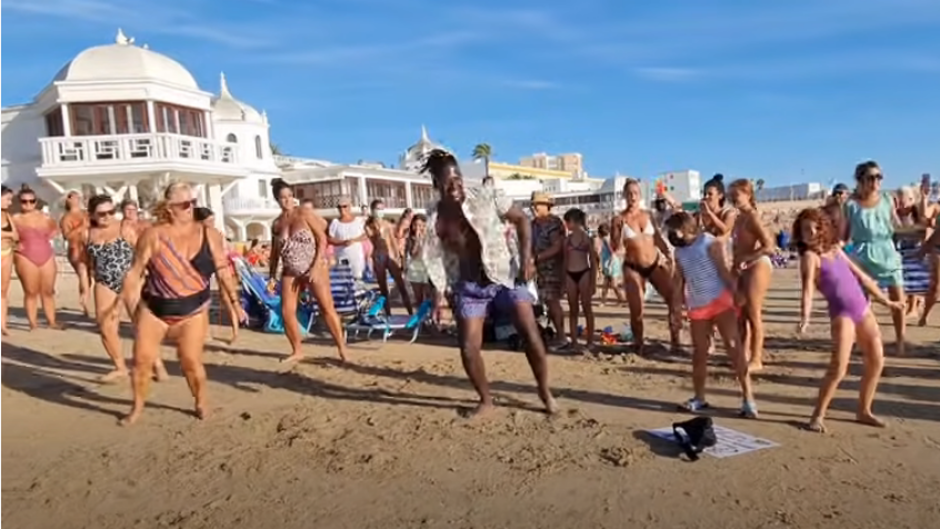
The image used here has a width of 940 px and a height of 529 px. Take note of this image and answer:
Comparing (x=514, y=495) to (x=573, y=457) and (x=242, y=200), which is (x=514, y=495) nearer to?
(x=573, y=457)

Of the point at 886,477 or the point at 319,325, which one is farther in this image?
the point at 319,325

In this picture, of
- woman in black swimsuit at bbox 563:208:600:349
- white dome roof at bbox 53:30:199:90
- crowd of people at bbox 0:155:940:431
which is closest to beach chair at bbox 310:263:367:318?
crowd of people at bbox 0:155:940:431

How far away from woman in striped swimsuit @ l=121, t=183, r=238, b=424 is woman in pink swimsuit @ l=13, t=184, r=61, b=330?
4.75m

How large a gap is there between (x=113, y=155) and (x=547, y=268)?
73.1 feet

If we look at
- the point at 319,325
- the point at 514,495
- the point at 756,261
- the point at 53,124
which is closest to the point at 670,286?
the point at 756,261

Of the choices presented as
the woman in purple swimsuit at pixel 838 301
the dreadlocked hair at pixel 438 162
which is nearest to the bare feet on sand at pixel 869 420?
the woman in purple swimsuit at pixel 838 301

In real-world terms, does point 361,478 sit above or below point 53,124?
below

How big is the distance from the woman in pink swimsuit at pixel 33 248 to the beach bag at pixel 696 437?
7941mm

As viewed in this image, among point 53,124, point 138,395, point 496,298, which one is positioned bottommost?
point 138,395

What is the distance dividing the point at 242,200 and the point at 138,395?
28.7m

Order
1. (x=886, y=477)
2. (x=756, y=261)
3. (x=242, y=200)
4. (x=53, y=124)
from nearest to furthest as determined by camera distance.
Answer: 1. (x=886, y=477)
2. (x=756, y=261)
3. (x=53, y=124)
4. (x=242, y=200)

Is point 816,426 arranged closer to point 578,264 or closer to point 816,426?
point 816,426

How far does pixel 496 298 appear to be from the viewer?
16.3 feet

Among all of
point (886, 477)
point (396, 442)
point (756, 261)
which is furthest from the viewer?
point (756, 261)
